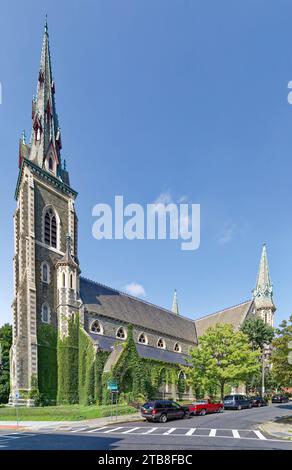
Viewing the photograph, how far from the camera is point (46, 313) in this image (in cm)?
3916

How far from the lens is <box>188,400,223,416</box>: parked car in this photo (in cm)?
3125

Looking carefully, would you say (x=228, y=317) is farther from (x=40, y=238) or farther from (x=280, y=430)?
(x=280, y=430)

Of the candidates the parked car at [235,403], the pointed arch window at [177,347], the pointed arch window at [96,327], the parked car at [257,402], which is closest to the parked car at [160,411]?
the parked car at [235,403]

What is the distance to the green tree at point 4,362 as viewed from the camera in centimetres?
4788

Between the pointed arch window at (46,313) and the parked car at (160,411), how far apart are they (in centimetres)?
1582

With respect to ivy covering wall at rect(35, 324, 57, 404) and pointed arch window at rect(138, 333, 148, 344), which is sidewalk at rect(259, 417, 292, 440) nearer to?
ivy covering wall at rect(35, 324, 57, 404)

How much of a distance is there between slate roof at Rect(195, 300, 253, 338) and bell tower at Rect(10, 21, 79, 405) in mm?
31733

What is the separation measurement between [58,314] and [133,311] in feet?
51.1

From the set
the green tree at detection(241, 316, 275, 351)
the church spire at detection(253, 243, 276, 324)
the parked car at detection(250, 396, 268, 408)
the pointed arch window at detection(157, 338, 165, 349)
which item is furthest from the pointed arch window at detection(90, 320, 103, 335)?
the church spire at detection(253, 243, 276, 324)

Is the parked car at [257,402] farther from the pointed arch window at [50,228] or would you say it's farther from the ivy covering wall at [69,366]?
the pointed arch window at [50,228]
